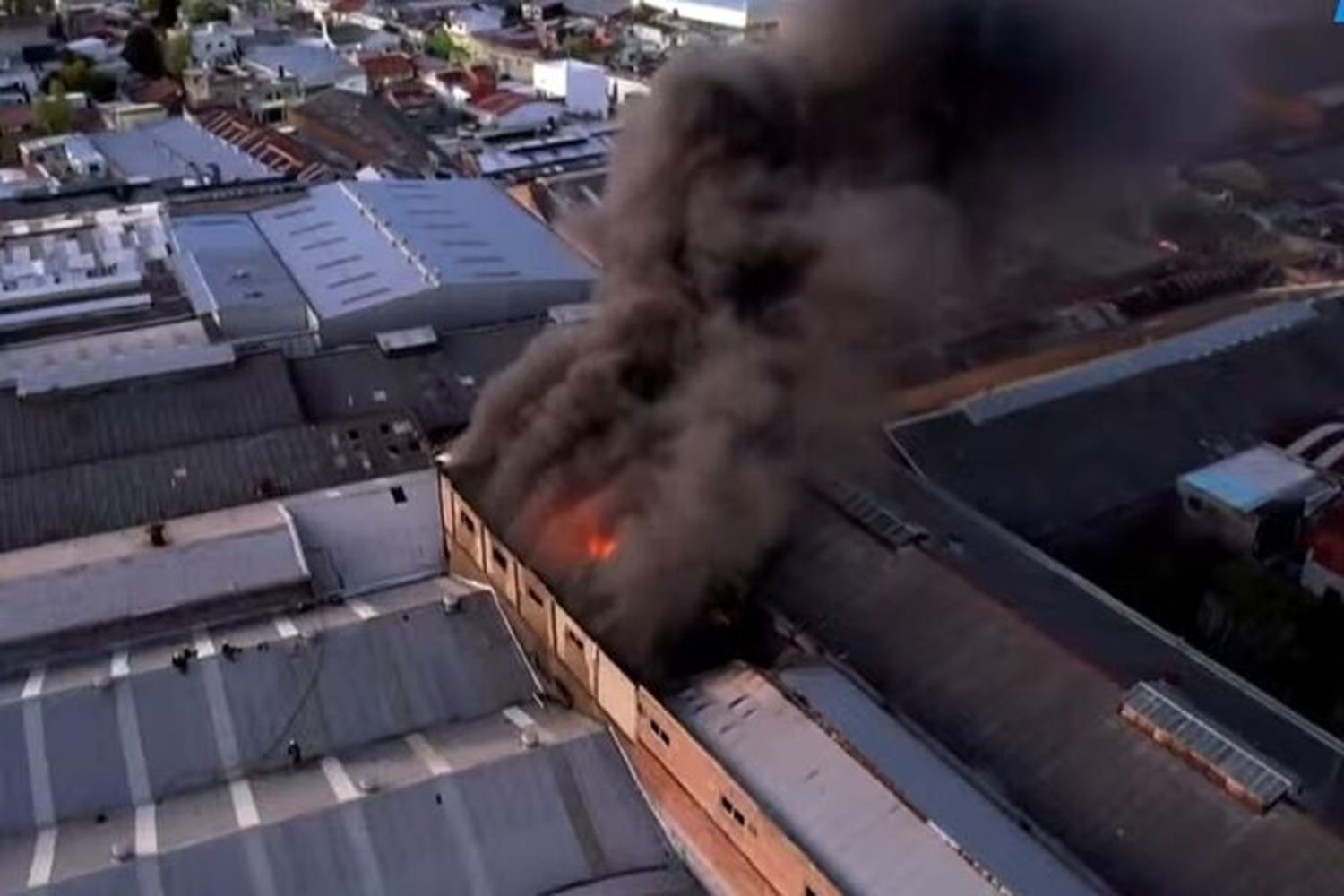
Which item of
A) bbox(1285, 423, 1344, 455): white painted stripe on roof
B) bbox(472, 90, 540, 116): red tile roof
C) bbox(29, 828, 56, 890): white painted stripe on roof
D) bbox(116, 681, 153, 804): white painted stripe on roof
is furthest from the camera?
bbox(472, 90, 540, 116): red tile roof

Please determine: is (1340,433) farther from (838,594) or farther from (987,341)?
(838,594)

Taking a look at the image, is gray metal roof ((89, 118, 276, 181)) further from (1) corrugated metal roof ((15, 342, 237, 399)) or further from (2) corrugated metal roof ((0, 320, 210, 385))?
(1) corrugated metal roof ((15, 342, 237, 399))

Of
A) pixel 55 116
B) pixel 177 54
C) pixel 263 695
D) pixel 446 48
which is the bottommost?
pixel 446 48

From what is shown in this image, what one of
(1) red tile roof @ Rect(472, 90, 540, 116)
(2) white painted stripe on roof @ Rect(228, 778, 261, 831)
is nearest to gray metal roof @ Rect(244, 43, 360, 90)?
(1) red tile roof @ Rect(472, 90, 540, 116)

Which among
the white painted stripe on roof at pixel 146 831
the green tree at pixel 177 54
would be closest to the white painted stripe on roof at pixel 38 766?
the white painted stripe on roof at pixel 146 831

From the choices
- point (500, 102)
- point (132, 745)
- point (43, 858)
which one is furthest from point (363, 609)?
point (500, 102)

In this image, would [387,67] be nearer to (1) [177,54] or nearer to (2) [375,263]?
(1) [177,54]
